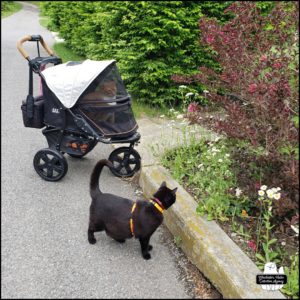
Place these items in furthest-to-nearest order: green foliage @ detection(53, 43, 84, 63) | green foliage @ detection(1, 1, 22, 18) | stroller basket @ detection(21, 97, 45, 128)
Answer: green foliage @ detection(1, 1, 22, 18) < green foliage @ detection(53, 43, 84, 63) < stroller basket @ detection(21, 97, 45, 128)

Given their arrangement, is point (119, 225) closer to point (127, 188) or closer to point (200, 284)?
point (200, 284)

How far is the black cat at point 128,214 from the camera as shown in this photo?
3.02 m

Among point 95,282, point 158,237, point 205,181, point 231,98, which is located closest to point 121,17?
point 231,98

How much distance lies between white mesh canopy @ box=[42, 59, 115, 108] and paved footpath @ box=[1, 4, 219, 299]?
1061mm

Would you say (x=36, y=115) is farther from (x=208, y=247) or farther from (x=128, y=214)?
(x=208, y=247)

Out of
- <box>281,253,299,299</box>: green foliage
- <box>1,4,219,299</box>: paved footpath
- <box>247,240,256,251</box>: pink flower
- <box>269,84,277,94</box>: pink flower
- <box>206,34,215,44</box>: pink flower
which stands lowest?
<box>1,4,219,299</box>: paved footpath

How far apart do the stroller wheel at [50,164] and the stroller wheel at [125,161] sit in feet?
1.94

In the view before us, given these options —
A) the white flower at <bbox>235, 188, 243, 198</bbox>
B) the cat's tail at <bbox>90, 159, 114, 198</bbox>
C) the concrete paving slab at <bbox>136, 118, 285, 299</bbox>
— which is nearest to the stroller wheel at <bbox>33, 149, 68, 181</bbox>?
the concrete paving slab at <bbox>136, 118, 285, 299</bbox>

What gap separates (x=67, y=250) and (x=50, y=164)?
1372mm

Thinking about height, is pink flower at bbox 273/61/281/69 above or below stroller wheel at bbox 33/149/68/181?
above

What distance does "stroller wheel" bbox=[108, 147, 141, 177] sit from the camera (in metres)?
4.43

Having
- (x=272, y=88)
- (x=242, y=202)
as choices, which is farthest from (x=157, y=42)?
(x=272, y=88)

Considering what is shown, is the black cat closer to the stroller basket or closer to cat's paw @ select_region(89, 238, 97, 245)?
cat's paw @ select_region(89, 238, 97, 245)

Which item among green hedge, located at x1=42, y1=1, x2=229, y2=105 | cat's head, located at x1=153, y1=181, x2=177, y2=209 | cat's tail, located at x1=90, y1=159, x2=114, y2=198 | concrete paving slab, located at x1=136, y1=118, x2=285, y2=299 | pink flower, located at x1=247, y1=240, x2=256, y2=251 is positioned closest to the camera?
concrete paving slab, located at x1=136, y1=118, x2=285, y2=299
